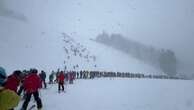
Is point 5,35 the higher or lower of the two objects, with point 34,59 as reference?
higher

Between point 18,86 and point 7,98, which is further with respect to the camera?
point 18,86

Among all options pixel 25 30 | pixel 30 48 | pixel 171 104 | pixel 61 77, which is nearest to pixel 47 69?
pixel 30 48

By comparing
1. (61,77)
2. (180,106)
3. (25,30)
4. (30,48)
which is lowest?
(180,106)

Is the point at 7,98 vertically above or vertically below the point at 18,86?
above

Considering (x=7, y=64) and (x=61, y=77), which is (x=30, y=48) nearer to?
(x=7, y=64)

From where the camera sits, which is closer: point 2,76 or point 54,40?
point 2,76

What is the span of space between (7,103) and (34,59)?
6978cm

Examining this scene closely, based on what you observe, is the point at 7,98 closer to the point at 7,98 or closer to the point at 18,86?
the point at 7,98

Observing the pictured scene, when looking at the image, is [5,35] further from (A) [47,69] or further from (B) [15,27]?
(A) [47,69]

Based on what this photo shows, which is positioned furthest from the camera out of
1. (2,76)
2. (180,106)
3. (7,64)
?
(7,64)

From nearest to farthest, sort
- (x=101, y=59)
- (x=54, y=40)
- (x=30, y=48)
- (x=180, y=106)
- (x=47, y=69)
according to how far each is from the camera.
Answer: (x=180, y=106)
(x=47, y=69)
(x=30, y=48)
(x=54, y=40)
(x=101, y=59)

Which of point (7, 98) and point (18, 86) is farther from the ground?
point (7, 98)

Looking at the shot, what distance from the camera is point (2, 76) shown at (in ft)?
12.5

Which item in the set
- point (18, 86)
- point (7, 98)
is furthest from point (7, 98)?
point (18, 86)
